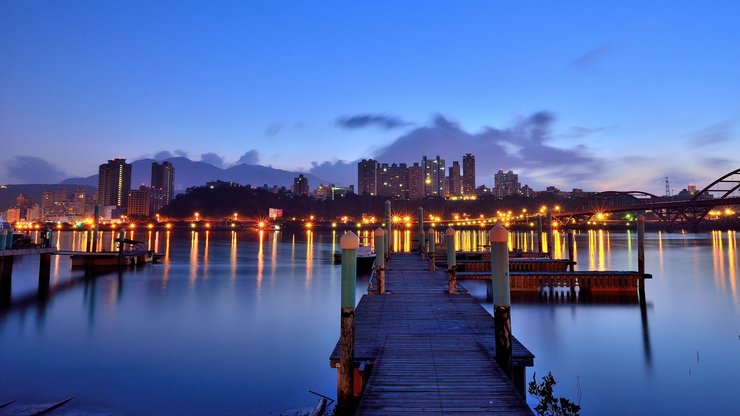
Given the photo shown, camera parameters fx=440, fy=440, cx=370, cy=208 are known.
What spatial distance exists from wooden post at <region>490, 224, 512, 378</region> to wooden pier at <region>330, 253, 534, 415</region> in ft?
0.93

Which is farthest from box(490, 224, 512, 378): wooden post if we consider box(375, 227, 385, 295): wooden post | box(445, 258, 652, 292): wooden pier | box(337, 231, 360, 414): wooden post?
box(445, 258, 652, 292): wooden pier

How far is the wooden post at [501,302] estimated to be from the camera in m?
7.80

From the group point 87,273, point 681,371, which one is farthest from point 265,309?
point 87,273

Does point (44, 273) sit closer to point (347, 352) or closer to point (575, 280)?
point (347, 352)

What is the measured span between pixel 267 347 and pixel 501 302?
1120 cm

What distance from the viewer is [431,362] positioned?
309 inches

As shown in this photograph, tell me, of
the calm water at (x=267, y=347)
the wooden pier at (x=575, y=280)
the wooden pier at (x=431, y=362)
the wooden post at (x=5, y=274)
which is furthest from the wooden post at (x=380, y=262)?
the wooden post at (x=5, y=274)

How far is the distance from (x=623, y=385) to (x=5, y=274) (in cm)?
3370

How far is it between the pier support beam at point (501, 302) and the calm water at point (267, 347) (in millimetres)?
4774

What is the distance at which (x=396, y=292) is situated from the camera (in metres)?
16.1

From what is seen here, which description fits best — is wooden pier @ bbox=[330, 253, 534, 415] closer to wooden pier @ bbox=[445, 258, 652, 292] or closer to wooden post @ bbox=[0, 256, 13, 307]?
wooden pier @ bbox=[445, 258, 652, 292]

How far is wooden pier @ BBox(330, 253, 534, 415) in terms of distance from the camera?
6090mm

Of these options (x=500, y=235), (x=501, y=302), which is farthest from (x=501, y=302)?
(x=500, y=235)

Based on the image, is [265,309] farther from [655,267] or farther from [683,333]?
[655,267]
